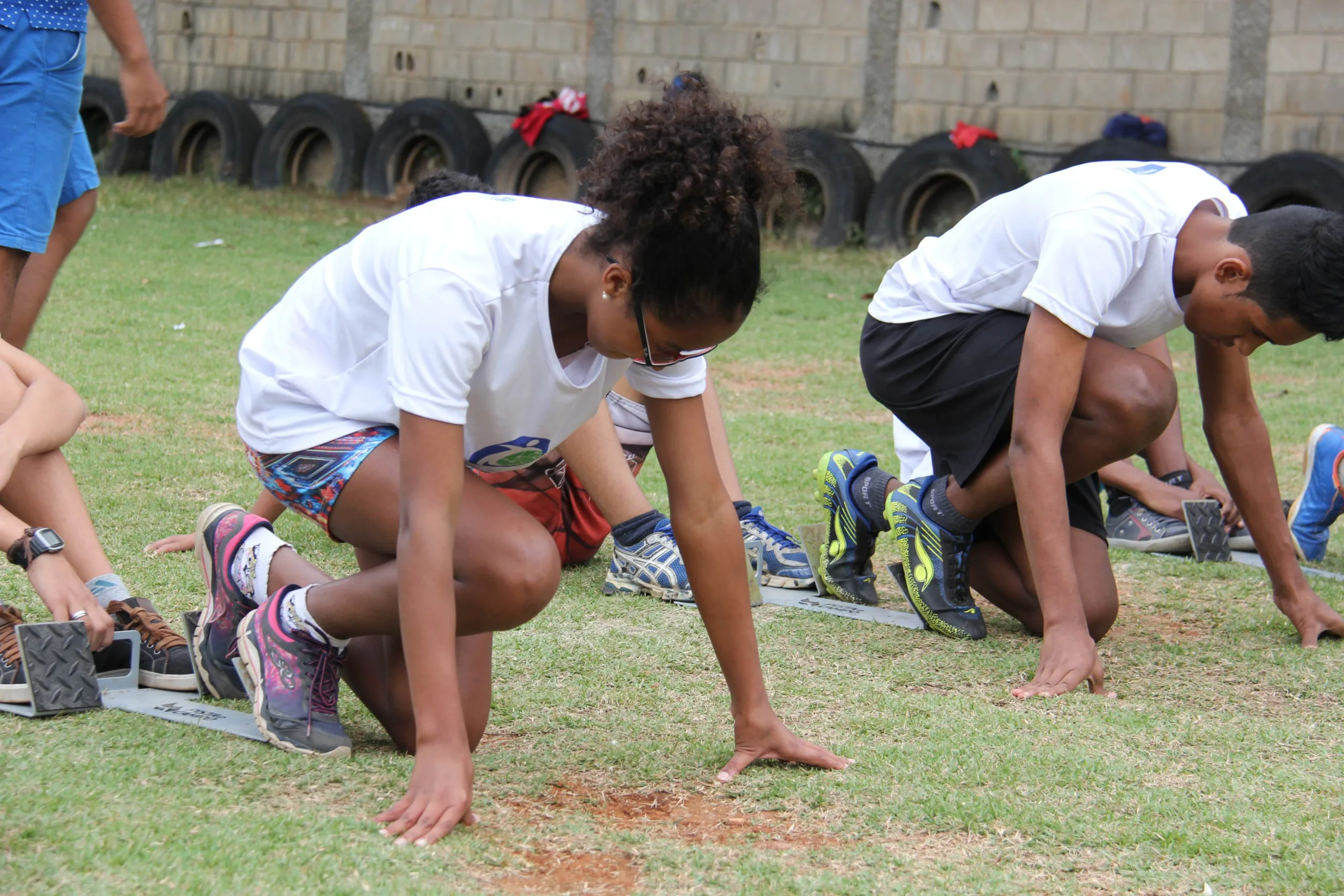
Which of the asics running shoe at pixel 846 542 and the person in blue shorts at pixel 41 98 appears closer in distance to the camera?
the person in blue shorts at pixel 41 98

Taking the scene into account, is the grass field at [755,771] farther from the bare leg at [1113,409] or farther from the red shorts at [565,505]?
the bare leg at [1113,409]

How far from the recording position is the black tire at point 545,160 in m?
11.4

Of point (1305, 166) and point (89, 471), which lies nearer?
point (89, 471)

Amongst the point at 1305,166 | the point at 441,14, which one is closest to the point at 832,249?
the point at 1305,166

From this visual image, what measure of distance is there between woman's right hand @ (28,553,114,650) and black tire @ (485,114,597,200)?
9.12 m

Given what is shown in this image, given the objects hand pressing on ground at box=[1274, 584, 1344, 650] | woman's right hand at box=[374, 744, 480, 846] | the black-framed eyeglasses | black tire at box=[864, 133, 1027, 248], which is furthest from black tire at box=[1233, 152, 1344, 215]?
woman's right hand at box=[374, 744, 480, 846]

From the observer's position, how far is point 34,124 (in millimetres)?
3219

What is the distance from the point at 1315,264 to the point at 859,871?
1486 mm

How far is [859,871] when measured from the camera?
182 cm

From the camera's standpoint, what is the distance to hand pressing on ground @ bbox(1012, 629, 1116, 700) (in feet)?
8.47

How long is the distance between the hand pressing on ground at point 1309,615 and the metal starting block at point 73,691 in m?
2.13

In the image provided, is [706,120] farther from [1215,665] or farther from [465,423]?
[1215,665]

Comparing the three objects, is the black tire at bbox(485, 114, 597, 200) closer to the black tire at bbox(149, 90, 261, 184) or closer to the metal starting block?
the black tire at bbox(149, 90, 261, 184)

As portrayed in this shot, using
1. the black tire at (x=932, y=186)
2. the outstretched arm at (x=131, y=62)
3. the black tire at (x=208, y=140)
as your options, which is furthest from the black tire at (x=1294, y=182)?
the black tire at (x=208, y=140)
